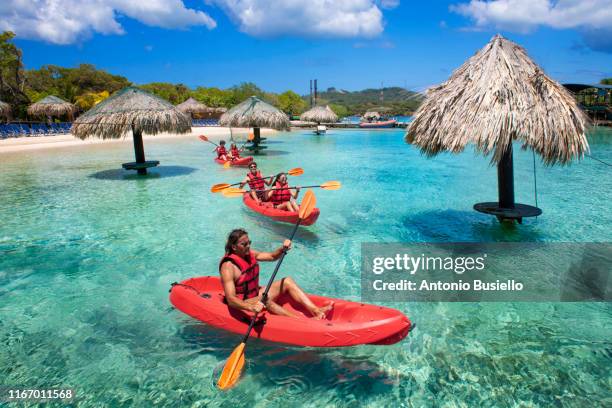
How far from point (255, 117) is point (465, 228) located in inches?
535

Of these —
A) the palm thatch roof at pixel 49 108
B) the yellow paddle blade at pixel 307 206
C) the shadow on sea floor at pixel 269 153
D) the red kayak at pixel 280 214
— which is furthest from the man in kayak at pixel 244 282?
the palm thatch roof at pixel 49 108

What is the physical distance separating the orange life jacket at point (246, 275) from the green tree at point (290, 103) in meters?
57.7

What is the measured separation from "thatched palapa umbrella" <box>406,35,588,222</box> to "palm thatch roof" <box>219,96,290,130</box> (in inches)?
512

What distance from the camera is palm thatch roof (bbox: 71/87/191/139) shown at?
40.4ft

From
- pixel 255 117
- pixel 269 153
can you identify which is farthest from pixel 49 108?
pixel 269 153

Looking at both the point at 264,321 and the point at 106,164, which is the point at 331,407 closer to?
the point at 264,321

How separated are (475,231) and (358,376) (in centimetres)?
465

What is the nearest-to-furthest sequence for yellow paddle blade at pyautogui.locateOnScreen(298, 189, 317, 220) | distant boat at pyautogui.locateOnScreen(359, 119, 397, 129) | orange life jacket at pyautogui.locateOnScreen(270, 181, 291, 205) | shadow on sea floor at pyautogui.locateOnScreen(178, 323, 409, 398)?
1. shadow on sea floor at pyautogui.locateOnScreen(178, 323, 409, 398)
2. yellow paddle blade at pyautogui.locateOnScreen(298, 189, 317, 220)
3. orange life jacket at pyautogui.locateOnScreen(270, 181, 291, 205)
4. distant boat at pyautogui.locateOnScreen(359, 119, 397, 129)

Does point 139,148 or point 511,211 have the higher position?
point 139,148

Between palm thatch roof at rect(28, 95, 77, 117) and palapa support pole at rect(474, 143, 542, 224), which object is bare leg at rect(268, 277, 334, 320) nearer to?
palapa support pole at rect(474, 143, 542, 224)

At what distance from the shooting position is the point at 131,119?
40.2ft

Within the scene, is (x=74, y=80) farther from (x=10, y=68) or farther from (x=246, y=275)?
(x=246, y=275)

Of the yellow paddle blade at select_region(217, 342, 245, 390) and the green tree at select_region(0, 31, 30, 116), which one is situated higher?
the green tree at select_region(0, 31, 30, 116)

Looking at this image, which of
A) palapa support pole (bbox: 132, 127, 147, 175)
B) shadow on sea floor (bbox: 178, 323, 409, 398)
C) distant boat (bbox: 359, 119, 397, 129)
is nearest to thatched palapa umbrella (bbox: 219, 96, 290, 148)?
palapa support pole (bbox: 132, 127, 147, 175)
